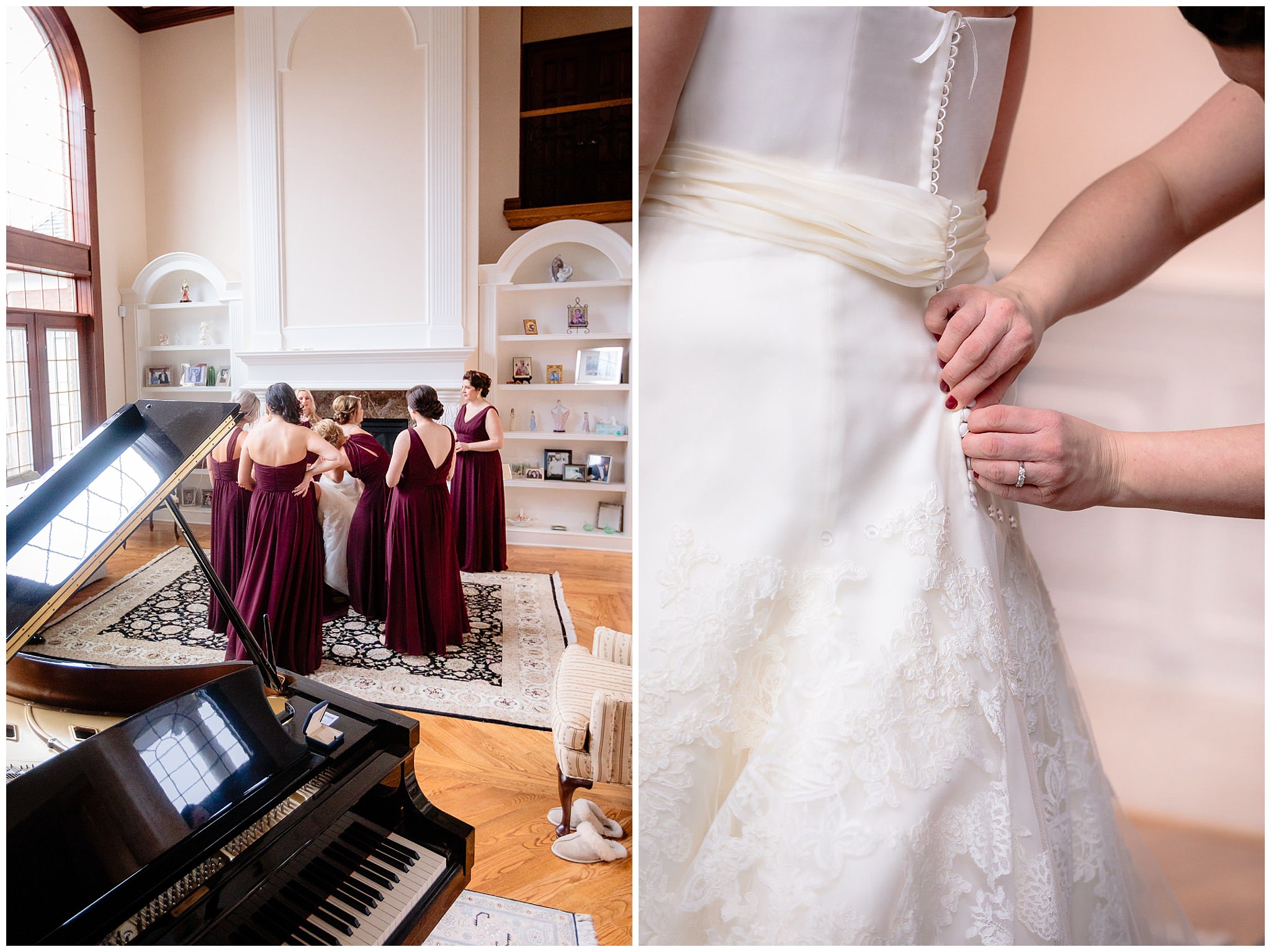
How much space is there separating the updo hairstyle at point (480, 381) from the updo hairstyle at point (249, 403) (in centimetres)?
70

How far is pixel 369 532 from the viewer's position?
2.26 metres

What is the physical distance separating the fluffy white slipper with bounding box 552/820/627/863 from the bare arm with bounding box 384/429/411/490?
136cm

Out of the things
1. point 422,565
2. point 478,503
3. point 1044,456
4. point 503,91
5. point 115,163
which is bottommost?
point 422,565

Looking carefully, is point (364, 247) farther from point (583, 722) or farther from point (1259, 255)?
point (1259, 255)

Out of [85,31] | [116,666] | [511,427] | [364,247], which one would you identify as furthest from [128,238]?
[511,427]

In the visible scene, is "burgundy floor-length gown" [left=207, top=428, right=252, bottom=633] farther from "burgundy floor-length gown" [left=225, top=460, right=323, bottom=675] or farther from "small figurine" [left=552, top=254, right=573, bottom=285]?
"small figurine" [left=552, top=254, right=573, bottom=285]

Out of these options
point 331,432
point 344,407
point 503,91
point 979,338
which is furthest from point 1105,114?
point 503,91

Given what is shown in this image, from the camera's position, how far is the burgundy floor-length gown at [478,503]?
2.14 metres

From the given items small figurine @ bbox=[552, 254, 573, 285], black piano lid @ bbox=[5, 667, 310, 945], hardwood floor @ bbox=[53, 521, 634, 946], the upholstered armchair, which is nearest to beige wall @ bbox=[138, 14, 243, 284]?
hardwood floor @ bbox=[53, 521, 634, 946]

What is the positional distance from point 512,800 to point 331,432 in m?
1.30

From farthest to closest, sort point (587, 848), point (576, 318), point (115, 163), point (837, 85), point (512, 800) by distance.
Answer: point (576, 318) → point (512, 800) → point (587, 848) → point (115, 163) → point (837, 85)

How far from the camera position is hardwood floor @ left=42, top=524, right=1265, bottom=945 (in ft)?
2.22

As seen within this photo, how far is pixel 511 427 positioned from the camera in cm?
254

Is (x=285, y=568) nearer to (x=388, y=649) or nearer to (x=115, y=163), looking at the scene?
(x=388, y=649)
